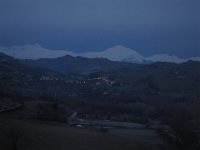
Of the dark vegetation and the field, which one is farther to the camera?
the dark vegetation

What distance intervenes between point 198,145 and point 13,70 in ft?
34.6

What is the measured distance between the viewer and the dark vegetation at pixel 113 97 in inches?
409

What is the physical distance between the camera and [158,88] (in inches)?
721

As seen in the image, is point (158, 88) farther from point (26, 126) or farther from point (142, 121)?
point (26, 126)

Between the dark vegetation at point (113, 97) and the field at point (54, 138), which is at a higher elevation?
the dark vegetation at point (113, 97)

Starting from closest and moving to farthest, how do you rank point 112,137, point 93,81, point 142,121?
point 112,137, point 142,121, point 93,81

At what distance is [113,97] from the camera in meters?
15.1

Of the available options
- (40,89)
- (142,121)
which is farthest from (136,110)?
(40,89)

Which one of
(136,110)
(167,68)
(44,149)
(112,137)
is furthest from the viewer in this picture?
(167,68)

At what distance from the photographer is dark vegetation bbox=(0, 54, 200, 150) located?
1039 centimetres

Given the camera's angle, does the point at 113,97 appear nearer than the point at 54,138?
No

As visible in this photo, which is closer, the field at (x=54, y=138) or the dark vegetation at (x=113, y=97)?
the field at (x=54, y=138)

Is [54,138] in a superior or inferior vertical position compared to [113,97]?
inferior

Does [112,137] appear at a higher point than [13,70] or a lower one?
lower
